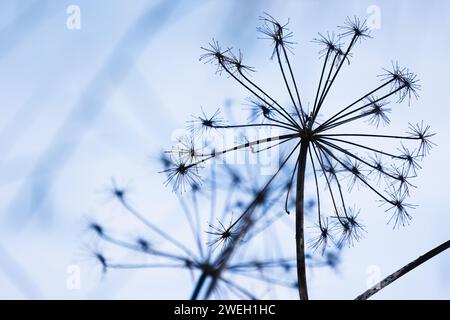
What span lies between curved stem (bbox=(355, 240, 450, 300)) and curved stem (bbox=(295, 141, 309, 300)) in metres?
0.77

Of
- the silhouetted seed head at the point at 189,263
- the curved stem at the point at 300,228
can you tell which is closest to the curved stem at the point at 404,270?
the curved stem at the point at 300,228

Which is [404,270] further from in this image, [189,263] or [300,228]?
[189,263]

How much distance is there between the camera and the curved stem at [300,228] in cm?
719

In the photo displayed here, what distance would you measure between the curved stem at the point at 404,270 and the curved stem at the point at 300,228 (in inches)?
30.2

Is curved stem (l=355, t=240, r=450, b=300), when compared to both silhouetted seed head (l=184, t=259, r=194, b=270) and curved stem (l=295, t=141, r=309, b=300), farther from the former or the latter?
silhouetted seed head (l=184, t=259, r=194, b=270)

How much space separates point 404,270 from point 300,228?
1.52m

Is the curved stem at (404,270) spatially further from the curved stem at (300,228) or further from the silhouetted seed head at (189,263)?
the silhouetted seed head at (189,263)

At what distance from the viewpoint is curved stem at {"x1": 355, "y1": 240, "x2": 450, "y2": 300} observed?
6770mm

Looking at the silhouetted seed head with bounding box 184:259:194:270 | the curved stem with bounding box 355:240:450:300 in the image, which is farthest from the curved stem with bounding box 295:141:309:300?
the silhouetted seed head with bounding box 184:259:194:270
